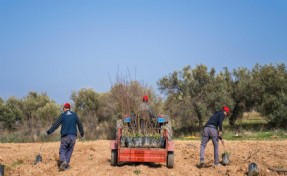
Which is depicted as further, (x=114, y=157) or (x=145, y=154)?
(x=114, y=157)

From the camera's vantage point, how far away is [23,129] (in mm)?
29547

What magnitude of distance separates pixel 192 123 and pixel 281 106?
7.08 metres

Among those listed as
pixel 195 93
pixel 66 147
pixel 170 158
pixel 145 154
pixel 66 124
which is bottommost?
pixel 170 158

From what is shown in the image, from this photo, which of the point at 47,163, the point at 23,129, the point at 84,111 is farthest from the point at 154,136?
the point at 84,111

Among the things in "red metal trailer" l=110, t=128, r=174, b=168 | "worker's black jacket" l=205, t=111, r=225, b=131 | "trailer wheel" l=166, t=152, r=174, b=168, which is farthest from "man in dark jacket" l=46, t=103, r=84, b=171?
"worker's black jacket" l=205, t=111, r=225, b=131

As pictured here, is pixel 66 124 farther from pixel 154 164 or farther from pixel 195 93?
pixel 195 93

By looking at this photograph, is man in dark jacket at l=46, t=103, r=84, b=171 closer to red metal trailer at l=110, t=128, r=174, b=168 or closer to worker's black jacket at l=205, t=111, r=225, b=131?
red metal trailer at l=110, t=128, r=174, b=168

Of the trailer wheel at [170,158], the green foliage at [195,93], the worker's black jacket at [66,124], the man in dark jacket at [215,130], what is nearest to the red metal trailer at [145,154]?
the trailer wheel at [170,158]

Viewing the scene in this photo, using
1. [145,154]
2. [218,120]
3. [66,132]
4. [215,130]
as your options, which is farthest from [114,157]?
[218,120]

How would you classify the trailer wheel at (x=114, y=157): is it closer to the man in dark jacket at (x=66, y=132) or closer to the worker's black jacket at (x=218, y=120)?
the man in dark jacket at (x=66, y=132)

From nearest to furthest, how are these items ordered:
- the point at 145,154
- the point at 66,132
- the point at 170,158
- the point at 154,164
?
the point at 145,154, the point at 170,158, the point at 66,132, the point at 154,164

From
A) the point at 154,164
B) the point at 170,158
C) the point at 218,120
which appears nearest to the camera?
the point at 170,158

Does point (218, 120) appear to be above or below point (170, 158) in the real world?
above

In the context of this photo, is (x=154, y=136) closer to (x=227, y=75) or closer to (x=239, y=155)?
(x=239, y=155)
